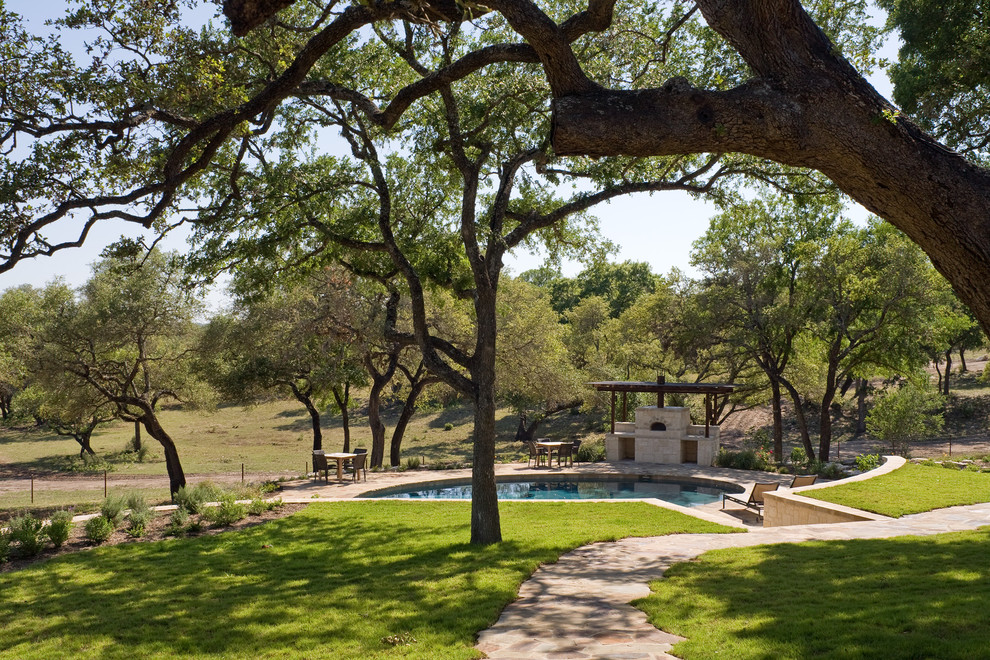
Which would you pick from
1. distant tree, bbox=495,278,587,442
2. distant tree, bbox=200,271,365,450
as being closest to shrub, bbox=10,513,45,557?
distant tree, bbox=200,271,365,450

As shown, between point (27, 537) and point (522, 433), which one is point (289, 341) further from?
point (522, 433)

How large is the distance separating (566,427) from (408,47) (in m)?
34.3

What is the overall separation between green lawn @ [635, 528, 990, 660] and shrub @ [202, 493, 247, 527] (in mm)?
8417

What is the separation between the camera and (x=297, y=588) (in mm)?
8594

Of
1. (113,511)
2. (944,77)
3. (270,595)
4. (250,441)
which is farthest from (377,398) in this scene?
(944,77)

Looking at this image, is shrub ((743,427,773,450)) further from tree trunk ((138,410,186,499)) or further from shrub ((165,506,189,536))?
shrub ((165,506,189,536))

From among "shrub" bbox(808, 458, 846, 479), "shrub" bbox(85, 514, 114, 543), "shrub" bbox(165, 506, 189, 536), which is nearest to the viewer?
"shrub" bbox(85, 514, 114, 543)

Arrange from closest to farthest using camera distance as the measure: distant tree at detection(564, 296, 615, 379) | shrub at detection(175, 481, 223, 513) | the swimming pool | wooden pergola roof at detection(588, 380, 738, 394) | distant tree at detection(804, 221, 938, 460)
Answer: shrub at detection(175, 481, 223, 513)
the swimming pool
distant tree at detection(804, 221, 938, 460)
wooden pergola roof at detection(588, 380, 738, 394)
distant tree at detection(564, 296, 615, 379)

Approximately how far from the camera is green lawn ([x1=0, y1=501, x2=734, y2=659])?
6.53 metres

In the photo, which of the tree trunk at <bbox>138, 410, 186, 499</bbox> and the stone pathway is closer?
the stone pathway

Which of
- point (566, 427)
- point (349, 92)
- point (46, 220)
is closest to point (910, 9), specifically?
point (349, 92)

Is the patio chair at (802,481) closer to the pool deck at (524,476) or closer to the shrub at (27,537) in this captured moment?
the pool deck at (524,476)

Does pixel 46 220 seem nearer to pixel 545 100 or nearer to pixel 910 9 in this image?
pixel 545 100

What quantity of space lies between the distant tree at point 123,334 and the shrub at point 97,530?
310 inches
